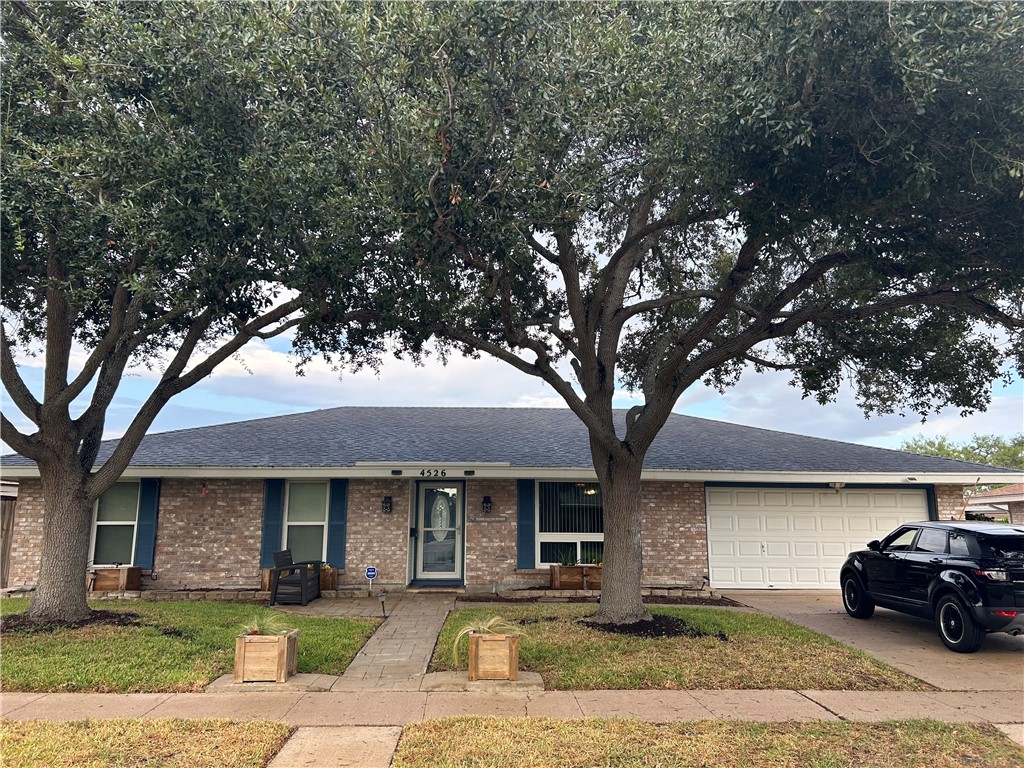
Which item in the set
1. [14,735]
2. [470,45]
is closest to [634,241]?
[470,45]

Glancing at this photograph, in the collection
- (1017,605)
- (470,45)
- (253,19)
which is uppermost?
(253,19)

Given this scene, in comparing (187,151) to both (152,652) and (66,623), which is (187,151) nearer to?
(152,652)

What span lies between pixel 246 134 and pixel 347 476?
21.9 feet

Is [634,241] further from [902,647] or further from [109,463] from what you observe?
[109,463]

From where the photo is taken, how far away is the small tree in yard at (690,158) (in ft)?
18.6

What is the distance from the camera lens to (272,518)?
1213 centimetres

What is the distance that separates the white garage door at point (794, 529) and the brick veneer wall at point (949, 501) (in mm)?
259

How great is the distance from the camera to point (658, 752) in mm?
4547

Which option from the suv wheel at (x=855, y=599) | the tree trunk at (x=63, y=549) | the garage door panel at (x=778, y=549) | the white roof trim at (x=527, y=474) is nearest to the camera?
the tree trunk at (x=63, y=549)

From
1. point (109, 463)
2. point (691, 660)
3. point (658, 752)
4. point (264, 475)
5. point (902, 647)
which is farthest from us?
point (264, 475)

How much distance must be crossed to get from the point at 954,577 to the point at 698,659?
366 cm

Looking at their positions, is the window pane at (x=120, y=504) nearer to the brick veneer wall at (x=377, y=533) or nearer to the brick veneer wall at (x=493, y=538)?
the brick veneer wall at (x=377, y=533)

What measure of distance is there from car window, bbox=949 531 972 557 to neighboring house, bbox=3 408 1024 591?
3.89m

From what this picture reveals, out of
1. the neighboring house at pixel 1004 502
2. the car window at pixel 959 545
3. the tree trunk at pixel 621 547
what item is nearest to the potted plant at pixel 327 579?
the tree trunk at pixel 621 547
